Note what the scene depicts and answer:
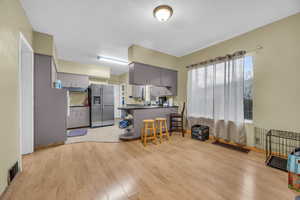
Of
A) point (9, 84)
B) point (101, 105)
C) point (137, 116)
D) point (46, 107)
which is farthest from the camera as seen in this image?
point (101, 105)

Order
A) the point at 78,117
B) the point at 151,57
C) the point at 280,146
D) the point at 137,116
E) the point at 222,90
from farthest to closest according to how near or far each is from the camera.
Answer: the point at 78,117 → the point at 151,57 → the point at 137,116 → the point at 222,90 → the point at 280,146

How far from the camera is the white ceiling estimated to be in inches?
77.0

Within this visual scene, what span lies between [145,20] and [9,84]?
2479mm

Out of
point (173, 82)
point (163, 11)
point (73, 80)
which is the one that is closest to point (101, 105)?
point (73, 80)

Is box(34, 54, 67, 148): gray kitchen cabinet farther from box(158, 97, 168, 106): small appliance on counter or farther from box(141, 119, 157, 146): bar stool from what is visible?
box(158, 97, 168, 106): small appliance on counter

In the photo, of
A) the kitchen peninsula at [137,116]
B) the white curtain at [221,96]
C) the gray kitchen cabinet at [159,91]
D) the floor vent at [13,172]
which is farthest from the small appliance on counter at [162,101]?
the floor vent at [13,172]

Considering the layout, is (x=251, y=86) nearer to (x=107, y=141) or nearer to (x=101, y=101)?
(x=107, y=141)

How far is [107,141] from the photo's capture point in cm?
323

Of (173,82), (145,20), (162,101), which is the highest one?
(145,20)

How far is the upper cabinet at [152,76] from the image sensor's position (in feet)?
11.4

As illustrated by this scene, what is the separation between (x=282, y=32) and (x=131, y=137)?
4.20 metres

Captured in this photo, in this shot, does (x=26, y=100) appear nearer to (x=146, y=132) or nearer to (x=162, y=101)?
(x=146, y=132)

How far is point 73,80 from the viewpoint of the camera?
4855 mm

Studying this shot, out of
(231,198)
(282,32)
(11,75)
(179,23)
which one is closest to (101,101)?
(11,75)
